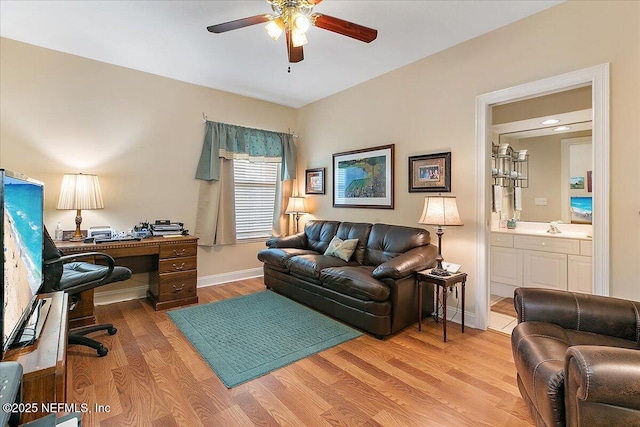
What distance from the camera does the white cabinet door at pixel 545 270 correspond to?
3.35 m

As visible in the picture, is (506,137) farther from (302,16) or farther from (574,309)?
(302,16)

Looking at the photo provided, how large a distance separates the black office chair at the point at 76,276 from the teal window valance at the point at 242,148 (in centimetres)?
189

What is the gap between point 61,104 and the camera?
3211 millimetres

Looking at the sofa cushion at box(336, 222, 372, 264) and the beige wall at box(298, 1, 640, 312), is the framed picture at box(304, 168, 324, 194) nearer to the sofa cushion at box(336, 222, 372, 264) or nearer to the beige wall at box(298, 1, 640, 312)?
the beige wall at box(298, 1, 640, 312)

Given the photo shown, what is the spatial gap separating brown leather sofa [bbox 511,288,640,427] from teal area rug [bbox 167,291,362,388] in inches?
57.0


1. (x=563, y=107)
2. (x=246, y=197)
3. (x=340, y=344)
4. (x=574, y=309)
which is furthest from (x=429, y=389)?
(x=246, y=197)

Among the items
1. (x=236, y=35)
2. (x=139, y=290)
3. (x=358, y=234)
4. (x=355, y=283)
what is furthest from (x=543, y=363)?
(x=139, y=290)

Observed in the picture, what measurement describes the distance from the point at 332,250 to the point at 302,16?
2420 millimetres

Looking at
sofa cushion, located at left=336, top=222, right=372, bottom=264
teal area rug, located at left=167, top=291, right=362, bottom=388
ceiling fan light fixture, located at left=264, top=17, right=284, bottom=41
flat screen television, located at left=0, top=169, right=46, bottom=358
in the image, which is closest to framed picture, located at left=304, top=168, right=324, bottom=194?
sofa cushion, located at left=336, top=222, right=372, bottom=264

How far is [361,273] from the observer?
9.28 ft

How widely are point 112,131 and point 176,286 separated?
1.95 meters

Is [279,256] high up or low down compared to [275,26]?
down

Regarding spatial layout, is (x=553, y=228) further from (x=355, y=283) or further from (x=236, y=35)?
(x=236, y=35)

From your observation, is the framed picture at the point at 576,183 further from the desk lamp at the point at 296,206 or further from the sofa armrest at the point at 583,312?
the desk lamp at the point at 296,206
